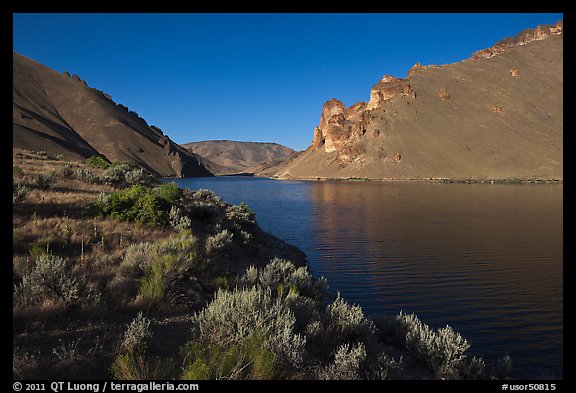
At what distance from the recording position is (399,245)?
23.1 metres

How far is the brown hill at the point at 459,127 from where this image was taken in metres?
120

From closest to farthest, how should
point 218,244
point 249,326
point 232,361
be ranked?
1. point 232,361
2. point 249,326
3. point 218,244

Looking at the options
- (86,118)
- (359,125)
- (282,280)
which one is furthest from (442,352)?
(86,118)

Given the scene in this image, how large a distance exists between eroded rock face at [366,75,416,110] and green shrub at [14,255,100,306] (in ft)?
530

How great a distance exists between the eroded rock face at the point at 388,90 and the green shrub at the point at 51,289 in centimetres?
16151

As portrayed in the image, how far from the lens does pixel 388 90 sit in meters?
155

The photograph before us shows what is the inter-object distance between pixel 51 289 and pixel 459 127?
149196 millimetres

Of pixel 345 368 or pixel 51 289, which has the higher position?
pixel 51 289

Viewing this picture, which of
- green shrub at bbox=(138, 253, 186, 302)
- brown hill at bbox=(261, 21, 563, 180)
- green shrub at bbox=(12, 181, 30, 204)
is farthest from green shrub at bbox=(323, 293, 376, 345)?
brown hill at bbox=(261, 21, 563, 180)

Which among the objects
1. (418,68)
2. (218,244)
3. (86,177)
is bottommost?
(218,244)

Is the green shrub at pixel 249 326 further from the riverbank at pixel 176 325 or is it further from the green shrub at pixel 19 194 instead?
the green shrub at pixel 19 194

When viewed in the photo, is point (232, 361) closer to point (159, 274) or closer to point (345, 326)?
point (345, 326)

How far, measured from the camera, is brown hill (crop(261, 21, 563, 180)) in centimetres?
11981
